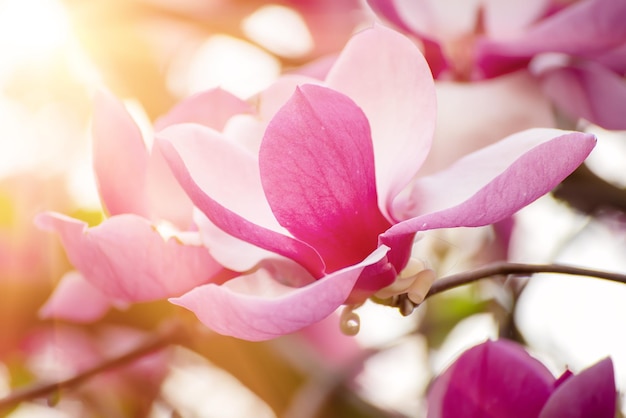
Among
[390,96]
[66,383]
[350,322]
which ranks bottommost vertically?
[66,383]

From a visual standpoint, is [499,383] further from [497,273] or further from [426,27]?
[426,27]

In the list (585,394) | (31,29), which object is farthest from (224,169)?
(31,29)

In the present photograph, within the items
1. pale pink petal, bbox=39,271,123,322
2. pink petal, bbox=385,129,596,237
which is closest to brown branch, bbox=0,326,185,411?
pale pink petal, bbox=39,271,123,322

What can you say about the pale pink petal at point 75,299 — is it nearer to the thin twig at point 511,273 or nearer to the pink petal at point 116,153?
the pink petal at point 116,153

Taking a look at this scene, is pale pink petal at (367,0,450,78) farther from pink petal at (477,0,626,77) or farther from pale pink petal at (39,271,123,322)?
pale pink petal at (39,271,123,322)

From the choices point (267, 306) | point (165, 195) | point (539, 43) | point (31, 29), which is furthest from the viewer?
point (31, 29)

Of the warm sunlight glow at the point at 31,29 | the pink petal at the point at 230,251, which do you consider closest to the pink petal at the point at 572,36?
the pink petal at the point at 230,251
